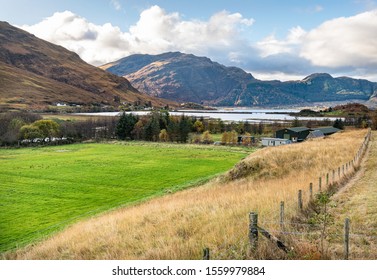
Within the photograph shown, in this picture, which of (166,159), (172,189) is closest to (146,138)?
(166,159)

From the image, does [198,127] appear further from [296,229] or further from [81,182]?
[296,229]

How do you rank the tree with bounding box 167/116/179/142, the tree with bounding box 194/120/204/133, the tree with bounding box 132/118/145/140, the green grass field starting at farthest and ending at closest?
the tree with bounding box 194/120/204/133, the tree with bounding box 132/118/145/140, the tree with bounding box 167/116/179/142, the green grass field

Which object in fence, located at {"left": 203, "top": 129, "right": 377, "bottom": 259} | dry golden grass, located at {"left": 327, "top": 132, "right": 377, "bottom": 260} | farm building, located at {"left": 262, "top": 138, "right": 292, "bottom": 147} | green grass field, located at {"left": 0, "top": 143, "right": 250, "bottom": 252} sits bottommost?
green grass field, located at {"left": 0, "top": 143, "right": 250, "bottom": 252}

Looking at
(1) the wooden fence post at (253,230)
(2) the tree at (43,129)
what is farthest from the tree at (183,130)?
(1) the wooden fence post at (253,230)

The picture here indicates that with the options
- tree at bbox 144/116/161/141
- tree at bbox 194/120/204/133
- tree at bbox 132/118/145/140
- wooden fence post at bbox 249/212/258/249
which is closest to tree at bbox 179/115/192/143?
tree at bbox 144/116/161/141

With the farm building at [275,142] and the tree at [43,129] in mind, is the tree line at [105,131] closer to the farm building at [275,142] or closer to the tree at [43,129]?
the tree at [43,129]

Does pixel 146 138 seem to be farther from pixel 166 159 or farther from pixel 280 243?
pixel 280 243

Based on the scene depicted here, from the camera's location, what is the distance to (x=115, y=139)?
138875 millimetres

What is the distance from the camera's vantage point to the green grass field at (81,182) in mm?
35013

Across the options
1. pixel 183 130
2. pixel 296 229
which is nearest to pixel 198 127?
pixel 183 130

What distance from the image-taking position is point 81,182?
5712 centimetres

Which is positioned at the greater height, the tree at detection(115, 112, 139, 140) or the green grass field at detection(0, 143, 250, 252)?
the tree at detection(115, 112, 139, 140)

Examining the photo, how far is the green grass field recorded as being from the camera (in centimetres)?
3501

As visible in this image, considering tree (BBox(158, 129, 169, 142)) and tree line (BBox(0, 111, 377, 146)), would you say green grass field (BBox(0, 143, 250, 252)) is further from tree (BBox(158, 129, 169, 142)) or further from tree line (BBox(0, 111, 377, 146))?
tree (BBox(158, 129, 169, 142))
